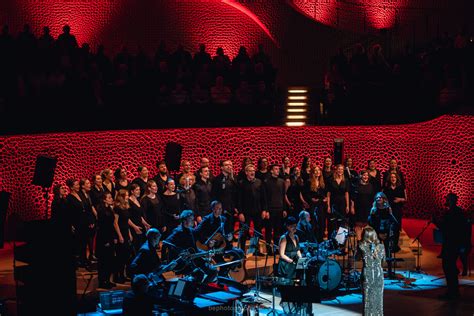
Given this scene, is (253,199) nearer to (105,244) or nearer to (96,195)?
(96,195)

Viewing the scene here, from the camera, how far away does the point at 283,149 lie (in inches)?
683

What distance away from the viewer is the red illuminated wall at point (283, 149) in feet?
50.2

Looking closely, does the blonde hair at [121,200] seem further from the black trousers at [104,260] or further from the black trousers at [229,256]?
the black trousers at [229,256]

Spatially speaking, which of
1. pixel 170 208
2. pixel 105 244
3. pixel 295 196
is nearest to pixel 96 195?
pixel 170 208

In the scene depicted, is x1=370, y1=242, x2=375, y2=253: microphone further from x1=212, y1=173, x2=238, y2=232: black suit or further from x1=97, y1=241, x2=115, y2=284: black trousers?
x1=212, y1=173, x2=238, y2=232: black suit

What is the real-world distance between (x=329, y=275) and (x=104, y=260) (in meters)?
3.38

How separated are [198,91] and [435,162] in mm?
5691

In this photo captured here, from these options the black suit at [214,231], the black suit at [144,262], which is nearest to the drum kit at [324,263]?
the black suit at [214,231]

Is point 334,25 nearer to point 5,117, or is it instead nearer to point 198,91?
point 198,91

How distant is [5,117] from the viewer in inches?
556

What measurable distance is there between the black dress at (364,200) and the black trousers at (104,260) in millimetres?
4643

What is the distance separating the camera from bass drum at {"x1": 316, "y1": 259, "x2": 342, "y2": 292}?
1115cm

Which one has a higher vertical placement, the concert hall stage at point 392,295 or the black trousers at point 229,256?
the black trousers at point 229,256

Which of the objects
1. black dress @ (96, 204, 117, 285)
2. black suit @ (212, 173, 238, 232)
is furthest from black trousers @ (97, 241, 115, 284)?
black suit @ (212, 173, 238, 232)
